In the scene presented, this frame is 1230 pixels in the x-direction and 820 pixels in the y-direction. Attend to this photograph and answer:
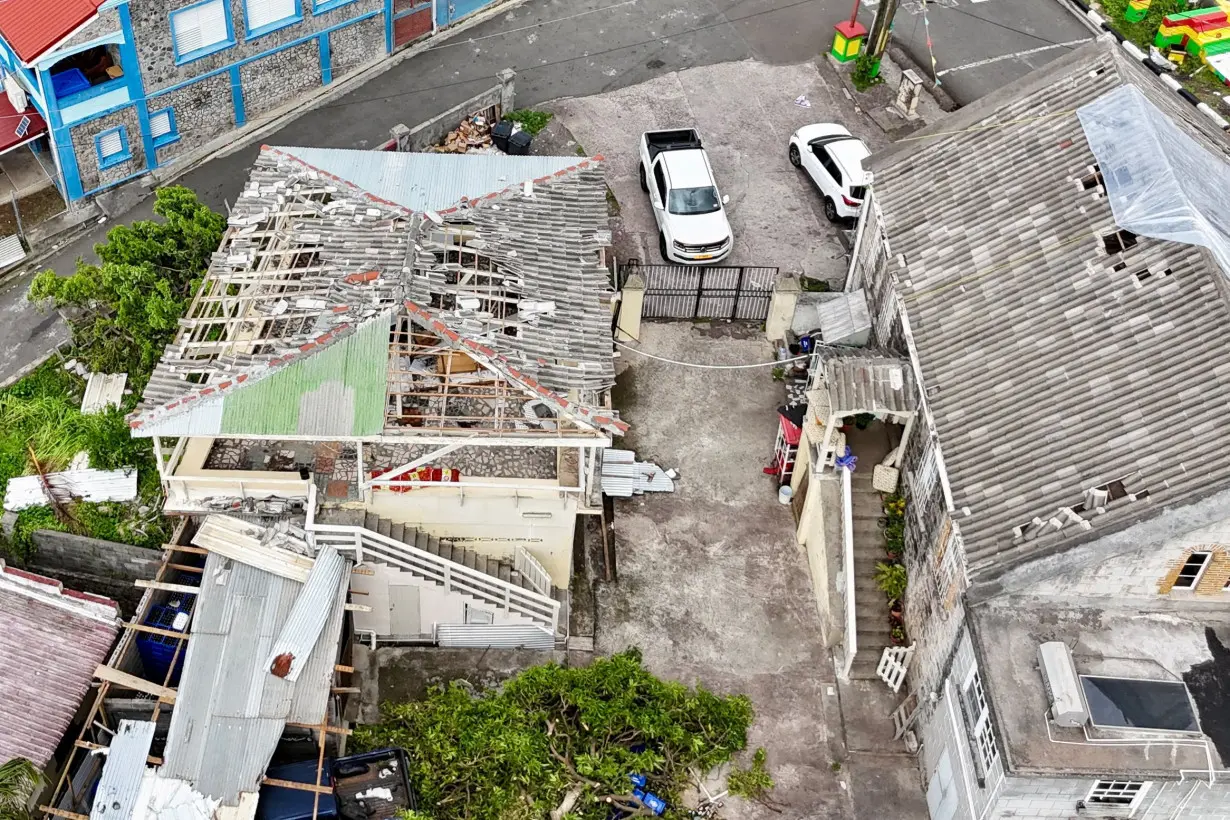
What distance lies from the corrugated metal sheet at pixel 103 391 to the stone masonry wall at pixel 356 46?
15396mm

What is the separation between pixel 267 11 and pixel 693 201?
601 inches

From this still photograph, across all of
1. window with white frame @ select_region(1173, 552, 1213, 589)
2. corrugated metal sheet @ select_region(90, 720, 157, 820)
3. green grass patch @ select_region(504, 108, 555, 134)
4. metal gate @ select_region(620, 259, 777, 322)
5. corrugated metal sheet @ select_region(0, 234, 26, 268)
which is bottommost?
corrugated metal sheet @ select_region(90, 720, 157, 820)

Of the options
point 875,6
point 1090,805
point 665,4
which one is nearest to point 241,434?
point 1090,805

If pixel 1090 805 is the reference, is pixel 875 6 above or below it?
above

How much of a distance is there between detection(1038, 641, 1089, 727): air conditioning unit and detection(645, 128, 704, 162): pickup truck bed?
21558mm

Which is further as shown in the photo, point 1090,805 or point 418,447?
point 418,447

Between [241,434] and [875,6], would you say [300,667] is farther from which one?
[875,6]

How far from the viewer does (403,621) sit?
94.1 ft

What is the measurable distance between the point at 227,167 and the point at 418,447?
56.1 ft

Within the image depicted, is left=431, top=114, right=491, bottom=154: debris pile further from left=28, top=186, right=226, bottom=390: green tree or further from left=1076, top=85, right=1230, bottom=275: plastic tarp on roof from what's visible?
left=1076, top=85, right=1230, bottom=275: plastic tarp on roof

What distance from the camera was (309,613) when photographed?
2550 cm

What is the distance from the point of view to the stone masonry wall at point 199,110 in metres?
39.0

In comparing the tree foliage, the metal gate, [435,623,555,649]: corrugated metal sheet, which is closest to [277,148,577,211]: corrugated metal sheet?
the metal gate

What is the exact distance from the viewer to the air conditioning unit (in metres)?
22.4
